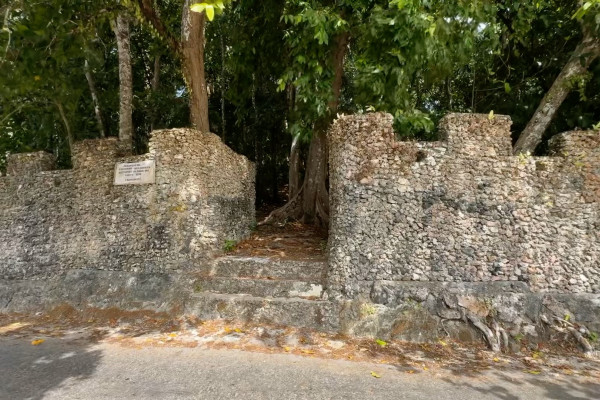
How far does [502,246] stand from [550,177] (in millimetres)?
1093

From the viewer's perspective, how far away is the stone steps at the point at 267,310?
4684mm

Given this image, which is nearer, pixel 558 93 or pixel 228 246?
pixel 558 93

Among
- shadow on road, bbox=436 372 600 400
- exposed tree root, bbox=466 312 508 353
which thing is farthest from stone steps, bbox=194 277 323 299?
shadow on road, bbox=436 372 600 400

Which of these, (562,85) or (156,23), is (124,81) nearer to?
(156,23)

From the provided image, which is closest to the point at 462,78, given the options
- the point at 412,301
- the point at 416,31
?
the point at 416,31

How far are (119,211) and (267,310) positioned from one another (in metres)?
2.76

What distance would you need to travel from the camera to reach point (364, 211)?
4910 mm

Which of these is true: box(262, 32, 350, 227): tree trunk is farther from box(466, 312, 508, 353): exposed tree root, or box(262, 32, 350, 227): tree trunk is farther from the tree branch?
box(466, 312, 508, 353): exposed tree root

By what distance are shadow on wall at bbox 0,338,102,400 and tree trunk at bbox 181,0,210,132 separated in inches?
149

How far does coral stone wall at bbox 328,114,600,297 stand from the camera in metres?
4.73

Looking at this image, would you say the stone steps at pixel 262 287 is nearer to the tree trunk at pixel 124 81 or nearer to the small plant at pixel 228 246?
the small plant at pixel 228 246

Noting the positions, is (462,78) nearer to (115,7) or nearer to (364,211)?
(364,211)

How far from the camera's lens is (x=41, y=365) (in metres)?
3.79

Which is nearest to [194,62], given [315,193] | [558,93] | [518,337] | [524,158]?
[315,193]
